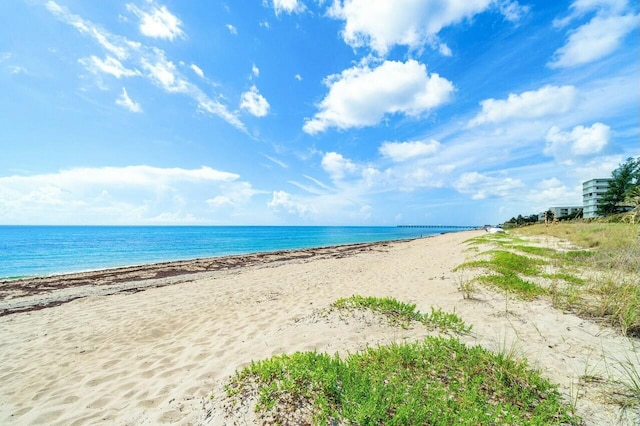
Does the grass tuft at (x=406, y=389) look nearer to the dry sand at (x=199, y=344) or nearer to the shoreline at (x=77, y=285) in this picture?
the dry sand at (x=199, y=344)

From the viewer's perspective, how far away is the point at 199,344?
5.98 m

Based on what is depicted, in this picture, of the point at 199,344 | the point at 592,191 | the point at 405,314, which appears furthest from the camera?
the point at 592,191

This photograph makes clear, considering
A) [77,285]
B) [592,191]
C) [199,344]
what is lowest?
[77,285]

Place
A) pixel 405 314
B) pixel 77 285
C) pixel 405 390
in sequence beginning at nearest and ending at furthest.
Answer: pixel 405 390
pixel 405 314
pixel 77 285

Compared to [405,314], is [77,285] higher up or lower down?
lower down

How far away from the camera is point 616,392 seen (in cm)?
324

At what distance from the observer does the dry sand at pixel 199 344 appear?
12.5 feet

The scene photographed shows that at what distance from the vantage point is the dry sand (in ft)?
12.5

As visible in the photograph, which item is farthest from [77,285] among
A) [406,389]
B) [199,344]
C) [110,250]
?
[110,250]

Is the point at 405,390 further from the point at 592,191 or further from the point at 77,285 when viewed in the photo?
the point at 592,191

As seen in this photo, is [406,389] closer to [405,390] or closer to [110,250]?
[405,390]

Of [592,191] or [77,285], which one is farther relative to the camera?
[592,191]

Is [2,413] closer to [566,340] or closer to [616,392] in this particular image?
[616,392]

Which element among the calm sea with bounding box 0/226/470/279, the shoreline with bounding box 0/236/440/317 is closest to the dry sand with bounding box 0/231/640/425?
the shoreline with bounding box 0/236/440/317
